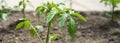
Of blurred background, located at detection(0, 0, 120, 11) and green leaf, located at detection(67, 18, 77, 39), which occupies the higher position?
green leaf, located at detection(67, 18, 77, 39)

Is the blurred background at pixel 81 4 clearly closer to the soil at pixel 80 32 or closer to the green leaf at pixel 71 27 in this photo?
the soil at pixel 80 32

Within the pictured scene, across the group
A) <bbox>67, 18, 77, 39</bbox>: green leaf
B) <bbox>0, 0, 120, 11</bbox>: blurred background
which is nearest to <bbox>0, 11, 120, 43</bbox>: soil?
<bbox>0, 0, 120, 11</bbox>: blurred background

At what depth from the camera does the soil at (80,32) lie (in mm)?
2961

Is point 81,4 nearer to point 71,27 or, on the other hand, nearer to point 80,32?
point 80,32

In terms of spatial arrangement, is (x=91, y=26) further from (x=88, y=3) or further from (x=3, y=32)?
(x=88, y=3)

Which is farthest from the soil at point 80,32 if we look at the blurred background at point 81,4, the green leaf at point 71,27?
the green leaf at point 71,27

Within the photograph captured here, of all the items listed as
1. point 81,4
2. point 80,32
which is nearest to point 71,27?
point 80,32

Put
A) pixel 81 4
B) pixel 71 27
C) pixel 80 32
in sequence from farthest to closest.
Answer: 1. pixel 81 4
2. pixel 80 32
3. pixel 71 27

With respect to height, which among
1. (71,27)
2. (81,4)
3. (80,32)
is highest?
(71,27)

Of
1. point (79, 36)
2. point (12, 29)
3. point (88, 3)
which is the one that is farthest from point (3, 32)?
point (88, 3)

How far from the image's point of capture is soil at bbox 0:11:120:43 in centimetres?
296

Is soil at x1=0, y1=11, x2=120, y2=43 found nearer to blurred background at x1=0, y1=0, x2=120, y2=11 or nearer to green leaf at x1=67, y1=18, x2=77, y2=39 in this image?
blurred background at x1=0, y1=0, x2=120, y2=11

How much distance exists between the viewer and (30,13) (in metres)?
3.93

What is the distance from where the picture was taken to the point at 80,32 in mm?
3264
